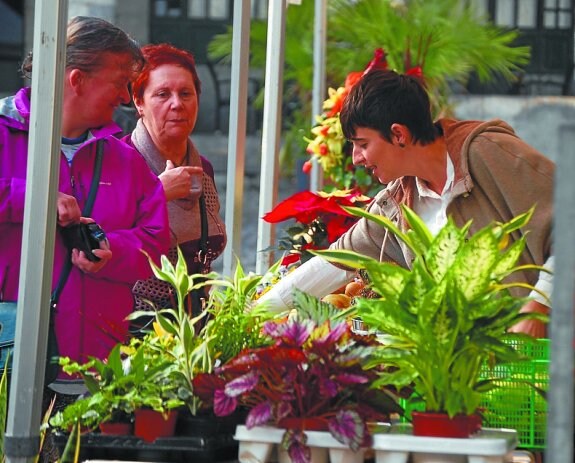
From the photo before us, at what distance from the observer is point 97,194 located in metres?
3.15

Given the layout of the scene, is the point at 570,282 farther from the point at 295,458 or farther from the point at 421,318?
the point at 295,458

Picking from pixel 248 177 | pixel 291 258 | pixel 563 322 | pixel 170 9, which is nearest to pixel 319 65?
pixel 291 258

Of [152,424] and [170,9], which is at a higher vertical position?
[170,9]

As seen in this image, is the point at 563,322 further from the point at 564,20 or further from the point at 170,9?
the point at 564,20

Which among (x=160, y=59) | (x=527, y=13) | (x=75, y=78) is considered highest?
(x=527, y=13)

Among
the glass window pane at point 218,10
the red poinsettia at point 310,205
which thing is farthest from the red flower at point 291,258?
the glass window pane at point 218,10

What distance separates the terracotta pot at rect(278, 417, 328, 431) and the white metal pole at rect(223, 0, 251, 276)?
6.71 feet

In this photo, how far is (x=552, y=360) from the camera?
1639 mm

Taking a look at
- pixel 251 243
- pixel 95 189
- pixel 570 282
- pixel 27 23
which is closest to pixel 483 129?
pixel 95 189

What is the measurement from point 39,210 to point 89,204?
25.5 inches

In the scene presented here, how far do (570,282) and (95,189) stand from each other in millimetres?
1732

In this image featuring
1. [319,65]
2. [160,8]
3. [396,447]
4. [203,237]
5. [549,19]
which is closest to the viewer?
[396,447]

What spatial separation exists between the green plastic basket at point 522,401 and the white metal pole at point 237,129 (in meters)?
1.86

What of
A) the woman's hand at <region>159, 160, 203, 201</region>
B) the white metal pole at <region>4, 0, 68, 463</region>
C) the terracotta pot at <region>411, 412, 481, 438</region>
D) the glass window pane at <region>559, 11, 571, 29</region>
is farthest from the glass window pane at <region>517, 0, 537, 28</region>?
the terracotta pot at <region>411, 412, 481, 438</region>
